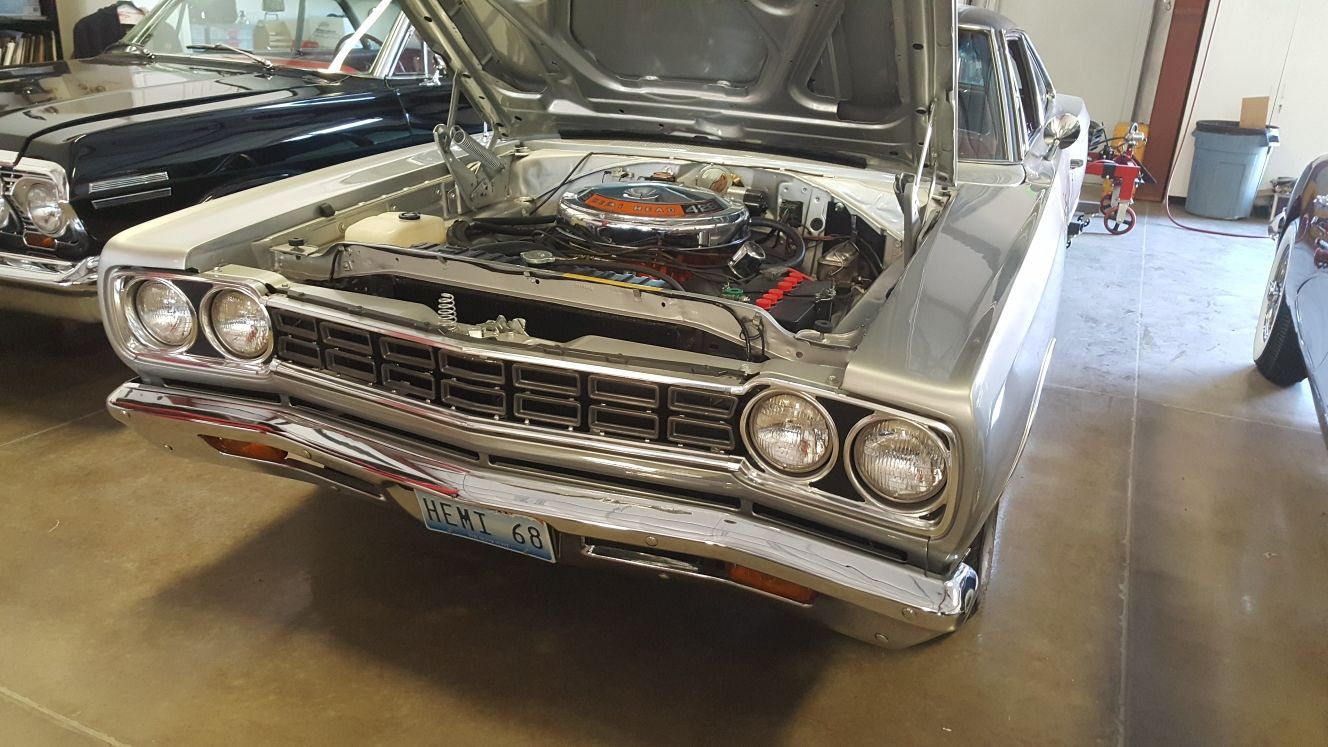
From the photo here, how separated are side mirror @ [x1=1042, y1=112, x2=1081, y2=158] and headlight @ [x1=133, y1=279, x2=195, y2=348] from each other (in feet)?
8.29

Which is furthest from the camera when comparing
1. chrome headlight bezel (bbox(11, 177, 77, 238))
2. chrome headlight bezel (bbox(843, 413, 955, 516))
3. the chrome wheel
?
the chrome wheel

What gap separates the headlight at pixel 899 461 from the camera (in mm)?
1397

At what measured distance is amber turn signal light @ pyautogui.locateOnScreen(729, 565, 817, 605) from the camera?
4.93ft

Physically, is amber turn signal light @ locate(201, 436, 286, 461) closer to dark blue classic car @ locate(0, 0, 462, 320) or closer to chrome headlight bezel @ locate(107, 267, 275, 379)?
chrome headlight bezel @ locate(107, 267, 275, 379)

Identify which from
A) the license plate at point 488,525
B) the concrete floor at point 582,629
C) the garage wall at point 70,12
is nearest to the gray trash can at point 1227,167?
the concrete floor at point 582,629

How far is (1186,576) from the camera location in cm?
238

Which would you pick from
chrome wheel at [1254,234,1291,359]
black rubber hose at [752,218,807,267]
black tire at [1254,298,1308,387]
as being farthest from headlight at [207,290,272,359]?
black tire at [1254,298,1308,387]

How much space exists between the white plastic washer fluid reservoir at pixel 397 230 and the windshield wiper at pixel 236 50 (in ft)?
6.58

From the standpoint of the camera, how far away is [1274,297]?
3.56 metres

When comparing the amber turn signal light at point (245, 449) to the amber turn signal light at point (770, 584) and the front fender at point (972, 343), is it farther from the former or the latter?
the front fender at point (972, 343)

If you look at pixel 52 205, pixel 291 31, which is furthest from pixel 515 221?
pixel 291 31

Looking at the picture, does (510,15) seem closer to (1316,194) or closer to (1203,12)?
(1316,194)

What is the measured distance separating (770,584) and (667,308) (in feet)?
1.76

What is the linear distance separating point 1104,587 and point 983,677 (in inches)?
21.6
